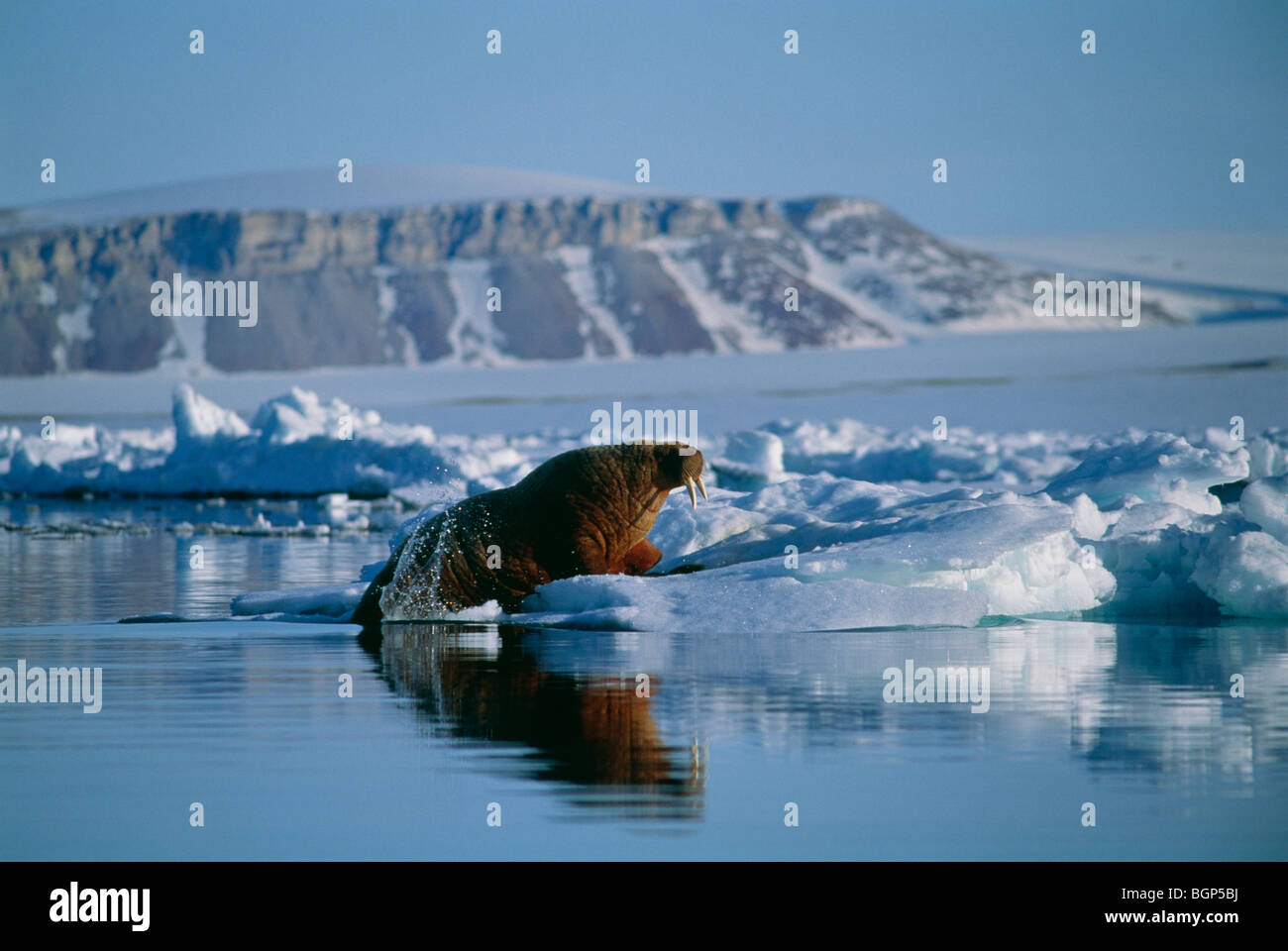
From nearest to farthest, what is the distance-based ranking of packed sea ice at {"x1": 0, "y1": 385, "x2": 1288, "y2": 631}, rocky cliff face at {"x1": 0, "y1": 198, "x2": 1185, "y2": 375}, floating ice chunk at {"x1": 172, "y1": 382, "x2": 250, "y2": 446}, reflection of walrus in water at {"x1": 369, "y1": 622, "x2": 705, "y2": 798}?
reflection of walrus in water at {"x1": 369, "y1": 622, "x2": 705, "y2": 798}
packed sea ice at {"x1": 0, "y1": 385, "x2": 1288, "y2": 631}
floating ice chunk at {"x1": 172, "y1": 382, "x2": 250, "y2": 446}
rocky cliff face at {"x1": 0, "y1": 198, "x2": 1185, "y2": 375}

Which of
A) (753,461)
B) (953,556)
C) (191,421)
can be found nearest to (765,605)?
(953,556)

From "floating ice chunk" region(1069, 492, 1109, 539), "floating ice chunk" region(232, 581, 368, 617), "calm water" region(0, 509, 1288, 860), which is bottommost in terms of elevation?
"calm water" region(0, 509, 1288, 860)

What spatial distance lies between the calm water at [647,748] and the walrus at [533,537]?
1182mm

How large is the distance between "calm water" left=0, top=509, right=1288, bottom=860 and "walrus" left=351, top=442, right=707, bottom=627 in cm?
118

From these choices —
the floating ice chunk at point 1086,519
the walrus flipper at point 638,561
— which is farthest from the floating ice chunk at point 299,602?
the floating ice chunk at point 1086,519

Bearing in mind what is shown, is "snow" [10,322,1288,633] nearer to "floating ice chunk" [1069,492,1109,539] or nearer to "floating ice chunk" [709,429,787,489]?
"floating ice chunk" [1069,492,1109,539]

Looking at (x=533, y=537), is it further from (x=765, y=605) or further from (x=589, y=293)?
(x=589, y=293)

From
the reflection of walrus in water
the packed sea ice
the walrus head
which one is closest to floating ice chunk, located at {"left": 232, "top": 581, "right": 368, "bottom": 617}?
the packed sea ice

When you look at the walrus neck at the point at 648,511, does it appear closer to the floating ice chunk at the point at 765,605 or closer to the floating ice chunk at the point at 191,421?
the floating ice chunk at the point at 765,605

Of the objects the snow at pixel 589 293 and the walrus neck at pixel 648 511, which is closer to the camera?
the walrus neck at pixel 648 511

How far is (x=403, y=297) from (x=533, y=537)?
596 ft

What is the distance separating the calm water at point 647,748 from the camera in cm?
534

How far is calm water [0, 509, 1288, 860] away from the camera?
534cm

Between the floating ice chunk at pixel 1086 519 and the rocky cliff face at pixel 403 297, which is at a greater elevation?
the rocky cliff face at pixel 403 297
